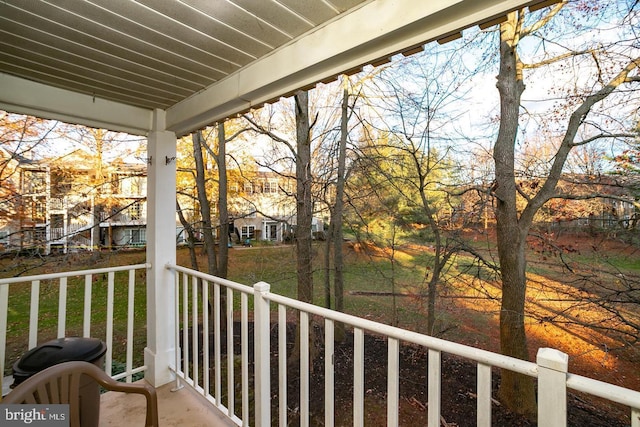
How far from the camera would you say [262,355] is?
1853 mm

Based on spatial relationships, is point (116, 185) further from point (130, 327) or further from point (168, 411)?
point (168, 411)

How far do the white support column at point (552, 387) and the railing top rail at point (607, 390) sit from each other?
3cm

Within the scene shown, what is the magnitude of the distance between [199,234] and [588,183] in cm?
774

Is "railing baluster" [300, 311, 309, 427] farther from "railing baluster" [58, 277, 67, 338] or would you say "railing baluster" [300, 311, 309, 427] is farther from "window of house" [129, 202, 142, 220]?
"window of house" [129, 202, 142, 220]

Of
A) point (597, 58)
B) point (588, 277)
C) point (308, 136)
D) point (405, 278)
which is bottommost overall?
point (405, 278)

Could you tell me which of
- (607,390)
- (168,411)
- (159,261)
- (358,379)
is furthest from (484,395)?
(159,261)

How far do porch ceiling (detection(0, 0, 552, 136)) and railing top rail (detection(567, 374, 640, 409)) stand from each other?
1309 mm

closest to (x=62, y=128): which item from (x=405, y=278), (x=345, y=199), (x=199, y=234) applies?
(x=199, y=234)

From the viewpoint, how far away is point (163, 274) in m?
2.82

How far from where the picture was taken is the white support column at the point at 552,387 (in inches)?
34.7

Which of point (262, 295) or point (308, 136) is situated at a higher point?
point (308, 136)

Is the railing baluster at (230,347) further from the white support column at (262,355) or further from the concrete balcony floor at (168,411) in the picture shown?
the white support column at (262,355)

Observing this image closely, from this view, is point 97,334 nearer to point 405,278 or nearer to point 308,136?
point 308,136

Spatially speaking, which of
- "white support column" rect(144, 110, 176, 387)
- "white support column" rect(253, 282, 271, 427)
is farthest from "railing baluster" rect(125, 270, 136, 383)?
"white support column" rect(253, 282, 271, 427)
